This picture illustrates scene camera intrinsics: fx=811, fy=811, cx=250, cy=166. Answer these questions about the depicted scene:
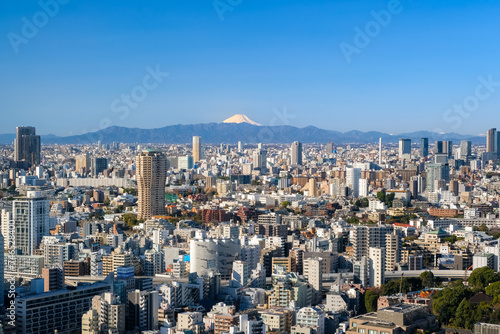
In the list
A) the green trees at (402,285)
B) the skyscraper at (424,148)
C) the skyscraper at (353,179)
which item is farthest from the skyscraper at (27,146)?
the green trees at (402,285)

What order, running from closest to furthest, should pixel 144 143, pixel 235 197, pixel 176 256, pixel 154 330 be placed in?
pixel 154 330
pixel 176 256
pixel 235 197
pixel 144 143

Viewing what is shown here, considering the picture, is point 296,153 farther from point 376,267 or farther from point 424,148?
point 376,267

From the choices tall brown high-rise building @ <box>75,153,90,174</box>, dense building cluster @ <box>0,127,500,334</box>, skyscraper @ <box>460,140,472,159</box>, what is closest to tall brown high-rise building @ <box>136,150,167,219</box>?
dense building cluster @ <box>0,127,500,334</box>

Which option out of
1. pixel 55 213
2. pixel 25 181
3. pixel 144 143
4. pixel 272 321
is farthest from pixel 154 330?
pixel 144 143

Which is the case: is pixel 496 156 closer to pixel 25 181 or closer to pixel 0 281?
pixel 25 181

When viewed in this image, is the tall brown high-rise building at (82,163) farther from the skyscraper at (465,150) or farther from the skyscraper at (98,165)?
the skyscraper at (465,150)

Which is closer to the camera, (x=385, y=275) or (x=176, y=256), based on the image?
(x=385, y=275)

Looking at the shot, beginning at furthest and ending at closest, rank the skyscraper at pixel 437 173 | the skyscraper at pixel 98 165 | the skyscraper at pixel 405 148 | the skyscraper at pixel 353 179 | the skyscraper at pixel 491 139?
the skyscraper at pixel 405 148, the skyscraper at pixel 491 139, the skyscraper at pixel 98 165, the skyscraper at pixel 437 173, the skyscraper at pixel 353 179
